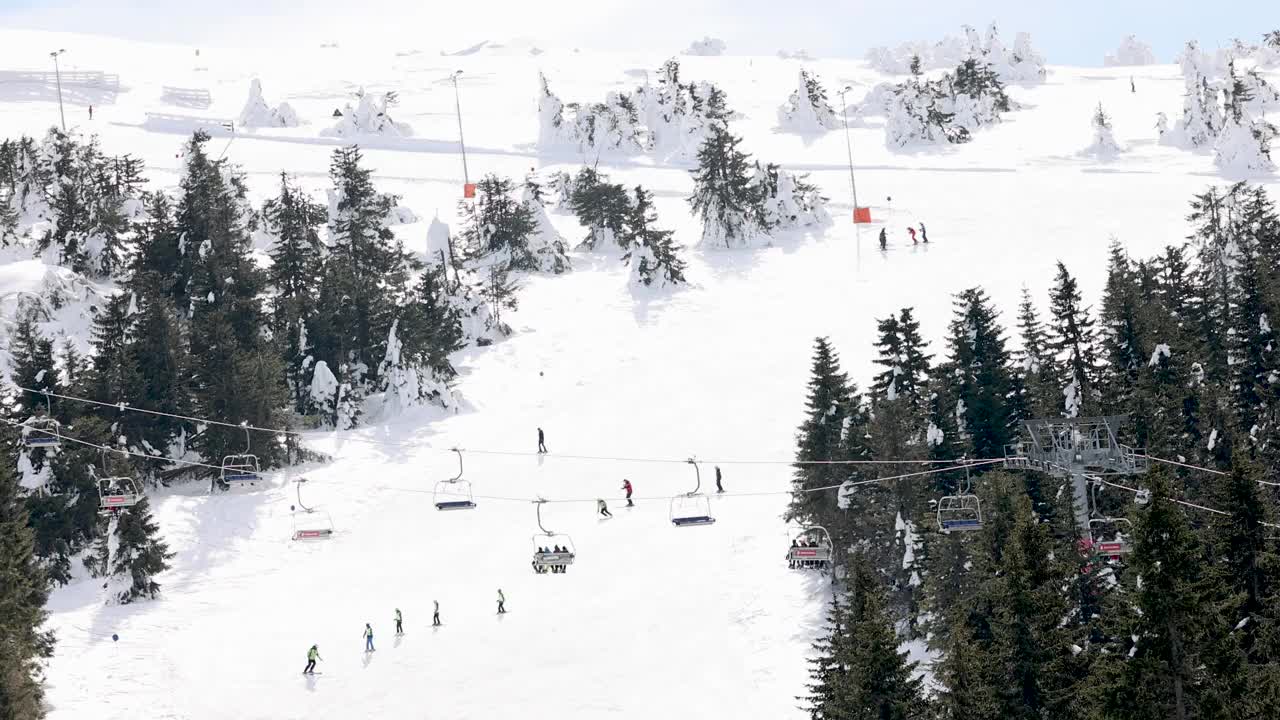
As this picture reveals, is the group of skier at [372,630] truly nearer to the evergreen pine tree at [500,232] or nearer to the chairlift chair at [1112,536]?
the chairlift chair at [1112,536]

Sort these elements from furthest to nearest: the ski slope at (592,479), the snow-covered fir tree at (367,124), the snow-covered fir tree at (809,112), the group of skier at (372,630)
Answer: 1. the snow-covered fir tree at (367,124)
2. the snow-covered fir tree at (809,112)
3. the group of skier at (372,630)
4. the ski slope at (592,479)

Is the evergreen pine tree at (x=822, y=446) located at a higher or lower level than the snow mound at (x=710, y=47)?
lower

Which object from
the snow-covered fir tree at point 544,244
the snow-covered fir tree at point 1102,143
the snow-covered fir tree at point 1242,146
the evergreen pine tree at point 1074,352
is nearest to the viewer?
the evergreen pine tree at point 1074,352

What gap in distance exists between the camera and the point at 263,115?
411 ft

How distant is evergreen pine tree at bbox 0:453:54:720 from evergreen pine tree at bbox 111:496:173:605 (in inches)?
104

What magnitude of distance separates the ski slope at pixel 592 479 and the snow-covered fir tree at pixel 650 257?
81.0 inches

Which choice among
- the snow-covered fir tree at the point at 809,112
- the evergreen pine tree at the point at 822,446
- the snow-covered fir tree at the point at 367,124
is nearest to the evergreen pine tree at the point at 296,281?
the evergreen pine tree at the point at 822,446

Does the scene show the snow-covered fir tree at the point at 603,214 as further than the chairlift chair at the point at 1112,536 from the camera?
Yes

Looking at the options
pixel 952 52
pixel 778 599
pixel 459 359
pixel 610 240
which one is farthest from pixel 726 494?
pixel 952 52

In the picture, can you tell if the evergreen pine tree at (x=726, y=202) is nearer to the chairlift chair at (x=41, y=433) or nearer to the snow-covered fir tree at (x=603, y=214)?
the snow-covered fir tree at (x=603, y=214)

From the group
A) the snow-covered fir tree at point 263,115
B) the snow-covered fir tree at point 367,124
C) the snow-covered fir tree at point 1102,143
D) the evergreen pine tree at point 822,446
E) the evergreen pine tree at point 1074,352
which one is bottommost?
the evergreen pine tree at point 822,446

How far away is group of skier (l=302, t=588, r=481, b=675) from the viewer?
168ft

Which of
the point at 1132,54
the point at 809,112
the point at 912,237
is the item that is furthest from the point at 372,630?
the point at 1132,54

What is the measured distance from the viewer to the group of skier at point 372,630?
51.3 metres
